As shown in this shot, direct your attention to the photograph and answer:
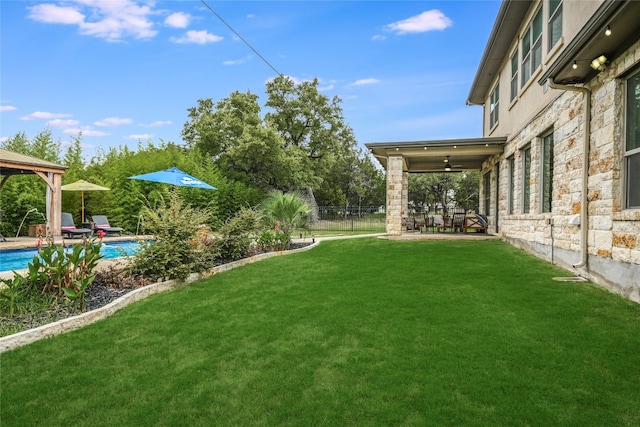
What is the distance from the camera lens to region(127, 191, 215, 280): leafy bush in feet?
19.0

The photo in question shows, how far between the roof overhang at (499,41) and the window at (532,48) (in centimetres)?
49

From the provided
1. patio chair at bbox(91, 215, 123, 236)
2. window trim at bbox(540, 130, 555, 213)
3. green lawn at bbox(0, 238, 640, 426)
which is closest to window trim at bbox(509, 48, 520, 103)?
window trim at bbox(540, 130, 555, 213)

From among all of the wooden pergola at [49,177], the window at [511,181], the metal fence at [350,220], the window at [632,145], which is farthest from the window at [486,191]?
the wooden pergola at [49,177]

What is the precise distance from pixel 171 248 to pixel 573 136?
21.8 feet

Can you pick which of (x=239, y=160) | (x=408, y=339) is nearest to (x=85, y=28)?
(x=408, y=339)

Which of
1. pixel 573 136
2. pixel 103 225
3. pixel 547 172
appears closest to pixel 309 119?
pixel 103 225

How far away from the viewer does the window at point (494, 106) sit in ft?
44.0

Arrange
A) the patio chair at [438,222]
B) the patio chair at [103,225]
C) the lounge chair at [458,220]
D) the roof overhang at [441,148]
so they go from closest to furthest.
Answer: the roof overhang at [441,148] → the patio chair at [103,225] → the lounge chair at [458,220] → the patio chair at [438,222]

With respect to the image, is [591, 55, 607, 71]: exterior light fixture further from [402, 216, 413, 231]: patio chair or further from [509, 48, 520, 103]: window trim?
[402, 216, 413, 231]: patio chair

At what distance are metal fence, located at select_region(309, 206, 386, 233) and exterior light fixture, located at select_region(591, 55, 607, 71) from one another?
15176 millimetres

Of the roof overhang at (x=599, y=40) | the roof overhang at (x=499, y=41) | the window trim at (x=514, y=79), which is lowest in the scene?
the roof overhang at (x=599, y=40)

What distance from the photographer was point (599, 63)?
4977 mm

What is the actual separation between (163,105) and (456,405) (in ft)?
44.3

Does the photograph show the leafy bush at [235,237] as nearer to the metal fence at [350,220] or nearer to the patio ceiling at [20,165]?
the patio ceiling at [20,165]
